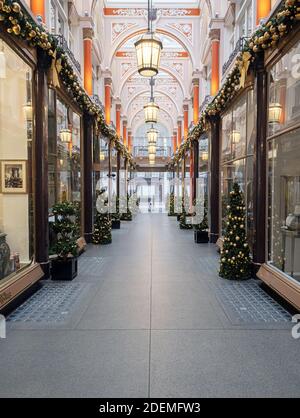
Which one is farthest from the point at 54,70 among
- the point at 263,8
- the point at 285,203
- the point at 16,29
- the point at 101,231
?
the point at 101,231

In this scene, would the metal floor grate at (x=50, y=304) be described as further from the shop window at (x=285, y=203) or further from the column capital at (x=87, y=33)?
the column capital at (x=87, y=33)

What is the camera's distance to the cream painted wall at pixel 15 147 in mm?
5844

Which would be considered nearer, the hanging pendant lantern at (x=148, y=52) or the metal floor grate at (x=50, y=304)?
Result: the metal floor grate at (x=50, y=304)

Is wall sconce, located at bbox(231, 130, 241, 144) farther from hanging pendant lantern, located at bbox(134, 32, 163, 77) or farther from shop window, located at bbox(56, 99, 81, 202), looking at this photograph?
shop window, located at bbox(56, 99, 81, 202)

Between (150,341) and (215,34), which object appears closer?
(150,341)

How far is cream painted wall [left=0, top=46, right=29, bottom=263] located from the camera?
5.84 meters

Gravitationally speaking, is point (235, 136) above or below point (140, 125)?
below

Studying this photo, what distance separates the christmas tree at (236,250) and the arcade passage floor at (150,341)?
0.26 metres

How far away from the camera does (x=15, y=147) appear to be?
240 inches

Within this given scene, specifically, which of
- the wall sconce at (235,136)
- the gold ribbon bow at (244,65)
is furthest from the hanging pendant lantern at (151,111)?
the gold ribbon bow at (244,65)

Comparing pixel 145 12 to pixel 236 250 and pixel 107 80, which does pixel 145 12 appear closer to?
pixel 107 80

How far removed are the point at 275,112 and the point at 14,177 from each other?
4.30 meters

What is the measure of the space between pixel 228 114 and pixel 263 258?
4435mm

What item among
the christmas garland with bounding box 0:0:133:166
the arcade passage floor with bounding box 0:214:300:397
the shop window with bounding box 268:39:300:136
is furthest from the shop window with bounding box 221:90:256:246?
the christmas garland with bounding box 0:0:133:166
